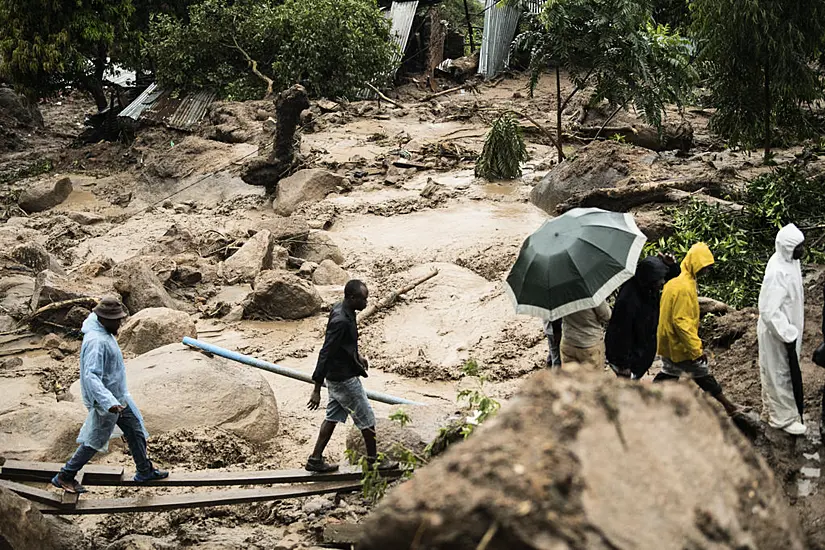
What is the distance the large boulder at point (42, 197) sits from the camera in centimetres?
1866

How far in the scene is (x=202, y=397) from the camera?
7574 millimetres

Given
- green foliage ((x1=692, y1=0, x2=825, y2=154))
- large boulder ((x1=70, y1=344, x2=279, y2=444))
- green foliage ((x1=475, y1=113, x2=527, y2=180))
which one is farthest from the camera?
green foliage ((x1=475, y1=113, x2=527, y2=180))

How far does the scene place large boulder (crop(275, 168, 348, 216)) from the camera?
16406mm

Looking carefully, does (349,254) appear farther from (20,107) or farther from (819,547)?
(20,107)

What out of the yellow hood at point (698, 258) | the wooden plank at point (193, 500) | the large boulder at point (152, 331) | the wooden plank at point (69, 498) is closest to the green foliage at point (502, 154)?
the large boulder at point (152, 331)

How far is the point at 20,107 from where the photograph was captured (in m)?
28.1

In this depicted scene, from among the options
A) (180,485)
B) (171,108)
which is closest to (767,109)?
(180,485)

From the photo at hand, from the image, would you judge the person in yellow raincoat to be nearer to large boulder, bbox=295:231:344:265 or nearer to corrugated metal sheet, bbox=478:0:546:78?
large boulder, bbox=295:231:344:265

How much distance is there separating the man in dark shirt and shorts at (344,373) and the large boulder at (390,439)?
15 centimetres

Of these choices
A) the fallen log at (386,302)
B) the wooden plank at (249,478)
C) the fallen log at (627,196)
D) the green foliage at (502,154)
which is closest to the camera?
the wooden plank at (249,478)

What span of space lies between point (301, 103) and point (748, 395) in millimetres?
12282

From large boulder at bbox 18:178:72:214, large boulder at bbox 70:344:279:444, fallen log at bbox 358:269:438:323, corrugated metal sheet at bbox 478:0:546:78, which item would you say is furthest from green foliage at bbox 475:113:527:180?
corrugated metal sheet at bbox 478:0:546:78

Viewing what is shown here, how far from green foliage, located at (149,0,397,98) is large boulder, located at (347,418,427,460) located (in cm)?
1836

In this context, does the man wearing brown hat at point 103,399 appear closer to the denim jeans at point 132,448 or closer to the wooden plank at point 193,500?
the denim jeans at point 132,448
